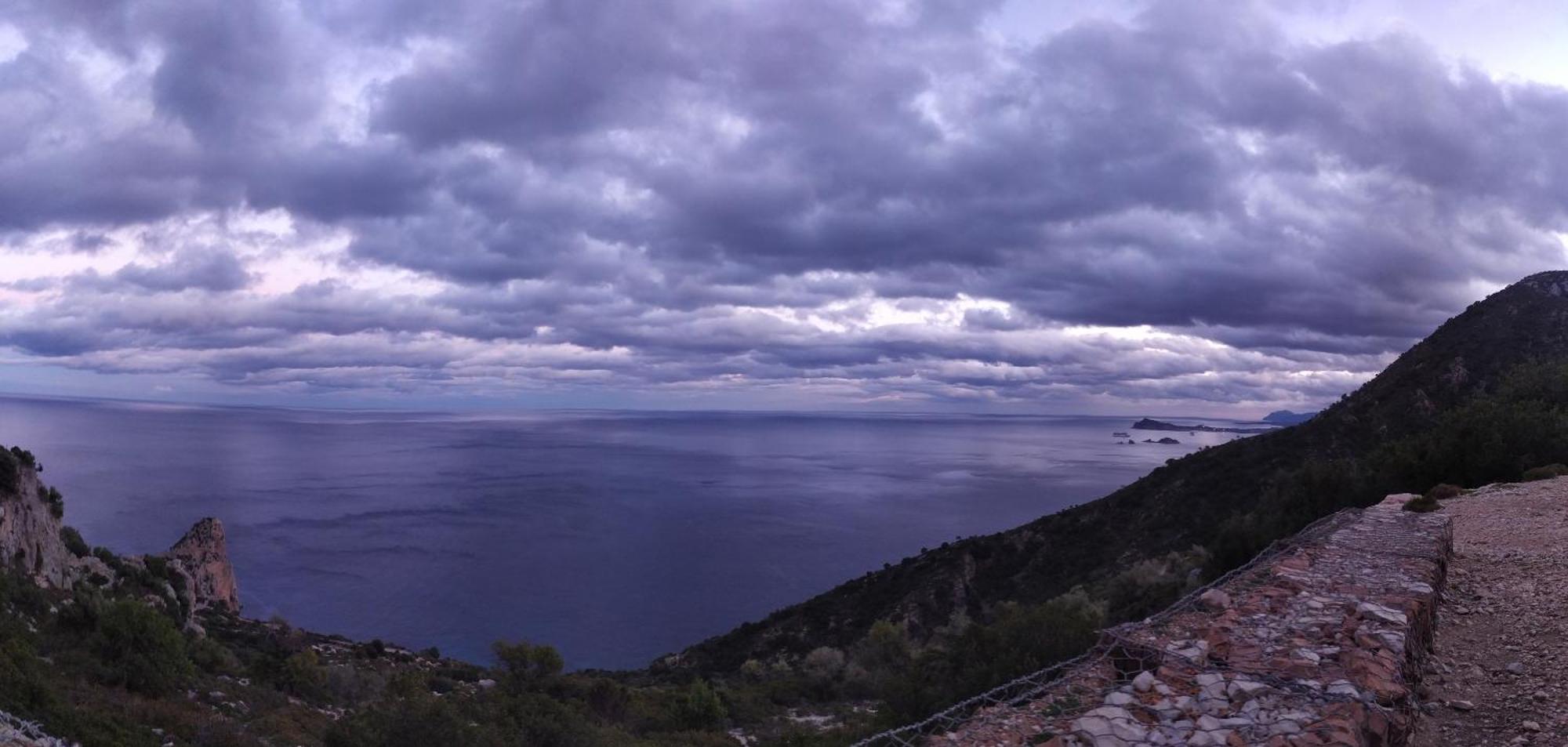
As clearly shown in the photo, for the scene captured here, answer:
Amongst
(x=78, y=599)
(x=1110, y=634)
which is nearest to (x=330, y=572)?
(x=78, y=599)

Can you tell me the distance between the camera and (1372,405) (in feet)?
138

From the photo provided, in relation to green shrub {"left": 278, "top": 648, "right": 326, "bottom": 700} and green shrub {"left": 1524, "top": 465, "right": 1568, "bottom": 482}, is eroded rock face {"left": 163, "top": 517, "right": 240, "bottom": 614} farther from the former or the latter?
green shrub {"left": 1524, "top": 465, "right": 1568, "bottom": 482}

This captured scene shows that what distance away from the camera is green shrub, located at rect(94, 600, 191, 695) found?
13219 mm

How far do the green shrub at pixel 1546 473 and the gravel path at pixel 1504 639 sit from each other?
3.97 metres

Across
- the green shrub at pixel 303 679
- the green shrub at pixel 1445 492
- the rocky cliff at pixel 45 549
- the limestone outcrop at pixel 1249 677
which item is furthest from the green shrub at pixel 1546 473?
the rocky cliff at pixel 45 549

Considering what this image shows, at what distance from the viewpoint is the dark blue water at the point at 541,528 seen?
59.2 m

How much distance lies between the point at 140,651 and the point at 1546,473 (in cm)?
2480

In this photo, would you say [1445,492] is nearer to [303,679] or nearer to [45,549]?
[303,679]

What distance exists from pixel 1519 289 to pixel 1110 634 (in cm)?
5826

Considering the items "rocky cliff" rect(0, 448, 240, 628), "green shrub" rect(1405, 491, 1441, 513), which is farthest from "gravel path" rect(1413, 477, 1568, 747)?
"rocky cliff" rect(0, 448, 240, 628)

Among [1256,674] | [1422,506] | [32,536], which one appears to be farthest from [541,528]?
[1256,674]

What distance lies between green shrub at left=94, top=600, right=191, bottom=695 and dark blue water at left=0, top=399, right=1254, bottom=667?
38.7 m

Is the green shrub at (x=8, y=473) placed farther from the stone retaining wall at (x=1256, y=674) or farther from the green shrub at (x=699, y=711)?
the stone retaining wall at (x=1256, y=674)

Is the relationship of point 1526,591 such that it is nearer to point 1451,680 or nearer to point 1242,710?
point 1451,680
